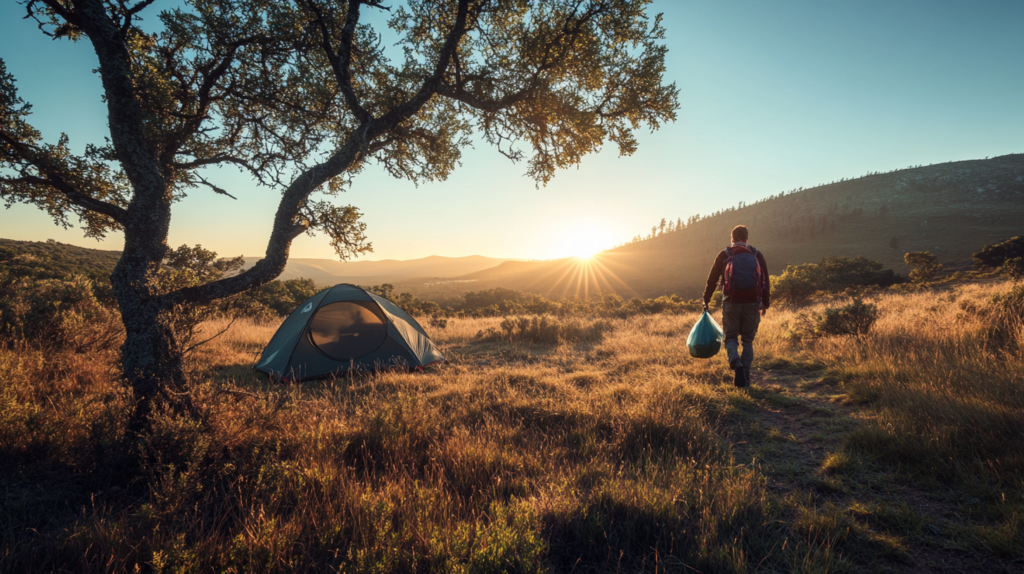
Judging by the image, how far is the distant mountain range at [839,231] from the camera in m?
66.1

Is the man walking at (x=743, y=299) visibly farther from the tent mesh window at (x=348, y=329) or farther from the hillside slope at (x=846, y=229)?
the hillside slope at (x=846, y=229)

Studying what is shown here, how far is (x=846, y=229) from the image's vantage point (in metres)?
88.6

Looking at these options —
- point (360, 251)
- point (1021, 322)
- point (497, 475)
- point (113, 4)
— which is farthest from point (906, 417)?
point (113, 4)

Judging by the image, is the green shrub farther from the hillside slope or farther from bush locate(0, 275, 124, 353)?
the hillside slope

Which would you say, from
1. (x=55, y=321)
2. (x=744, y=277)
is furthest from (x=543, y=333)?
(x=55, y=321)

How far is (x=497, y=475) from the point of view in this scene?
10.5 ft

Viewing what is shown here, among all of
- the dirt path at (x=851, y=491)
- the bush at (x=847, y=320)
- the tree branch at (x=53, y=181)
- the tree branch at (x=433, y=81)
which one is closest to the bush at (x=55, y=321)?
the tree branch at (x=53, y=181)

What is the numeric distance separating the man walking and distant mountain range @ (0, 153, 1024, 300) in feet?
146

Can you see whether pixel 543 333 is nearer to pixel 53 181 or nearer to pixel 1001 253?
pixel 53 181

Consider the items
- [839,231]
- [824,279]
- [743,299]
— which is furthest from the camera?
[839,231]

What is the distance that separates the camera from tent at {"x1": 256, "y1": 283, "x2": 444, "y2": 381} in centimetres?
752

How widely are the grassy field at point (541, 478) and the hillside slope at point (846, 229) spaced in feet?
167

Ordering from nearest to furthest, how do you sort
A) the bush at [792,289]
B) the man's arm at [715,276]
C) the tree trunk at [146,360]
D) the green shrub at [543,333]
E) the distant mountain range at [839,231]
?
the tree trunk at [146,360], the man's arm at [715,276], the green shrub at [543,333], the bush at [792,289], the distant mountain range at [839,231]

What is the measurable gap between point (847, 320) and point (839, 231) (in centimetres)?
10953
